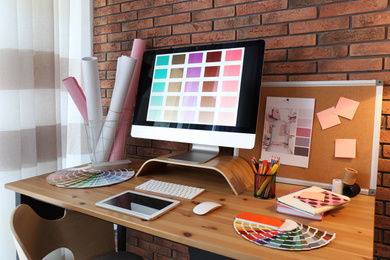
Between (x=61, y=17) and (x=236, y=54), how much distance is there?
116cm

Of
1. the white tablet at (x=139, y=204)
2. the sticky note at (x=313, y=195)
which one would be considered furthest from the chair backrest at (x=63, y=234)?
the sticky note at (x=313, y=195)

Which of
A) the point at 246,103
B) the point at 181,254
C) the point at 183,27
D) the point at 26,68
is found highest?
the point at 183,27

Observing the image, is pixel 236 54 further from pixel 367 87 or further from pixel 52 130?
pixel 52 130

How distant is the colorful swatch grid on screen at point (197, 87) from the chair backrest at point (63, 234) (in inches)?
21.5

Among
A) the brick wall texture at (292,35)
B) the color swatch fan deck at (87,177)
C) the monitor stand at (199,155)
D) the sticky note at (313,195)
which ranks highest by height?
the brick wall texture at (292,35)

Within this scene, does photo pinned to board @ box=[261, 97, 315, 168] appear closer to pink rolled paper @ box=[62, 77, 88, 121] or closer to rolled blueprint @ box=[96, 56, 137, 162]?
rolled blueprint @ box=[96, 56, 137, 162]

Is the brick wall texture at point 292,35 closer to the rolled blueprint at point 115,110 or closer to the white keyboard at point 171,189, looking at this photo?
the rolled blueprint at point 115,110

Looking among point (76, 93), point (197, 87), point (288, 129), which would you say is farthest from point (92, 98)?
point (288, 129)

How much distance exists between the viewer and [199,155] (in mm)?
1289

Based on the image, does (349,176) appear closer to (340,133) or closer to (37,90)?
(340,133)

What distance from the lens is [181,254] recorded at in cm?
170

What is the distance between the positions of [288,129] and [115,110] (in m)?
0.80

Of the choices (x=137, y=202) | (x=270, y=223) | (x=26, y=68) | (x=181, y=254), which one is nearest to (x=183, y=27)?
(x=26, y=68)

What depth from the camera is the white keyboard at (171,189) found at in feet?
3.51
